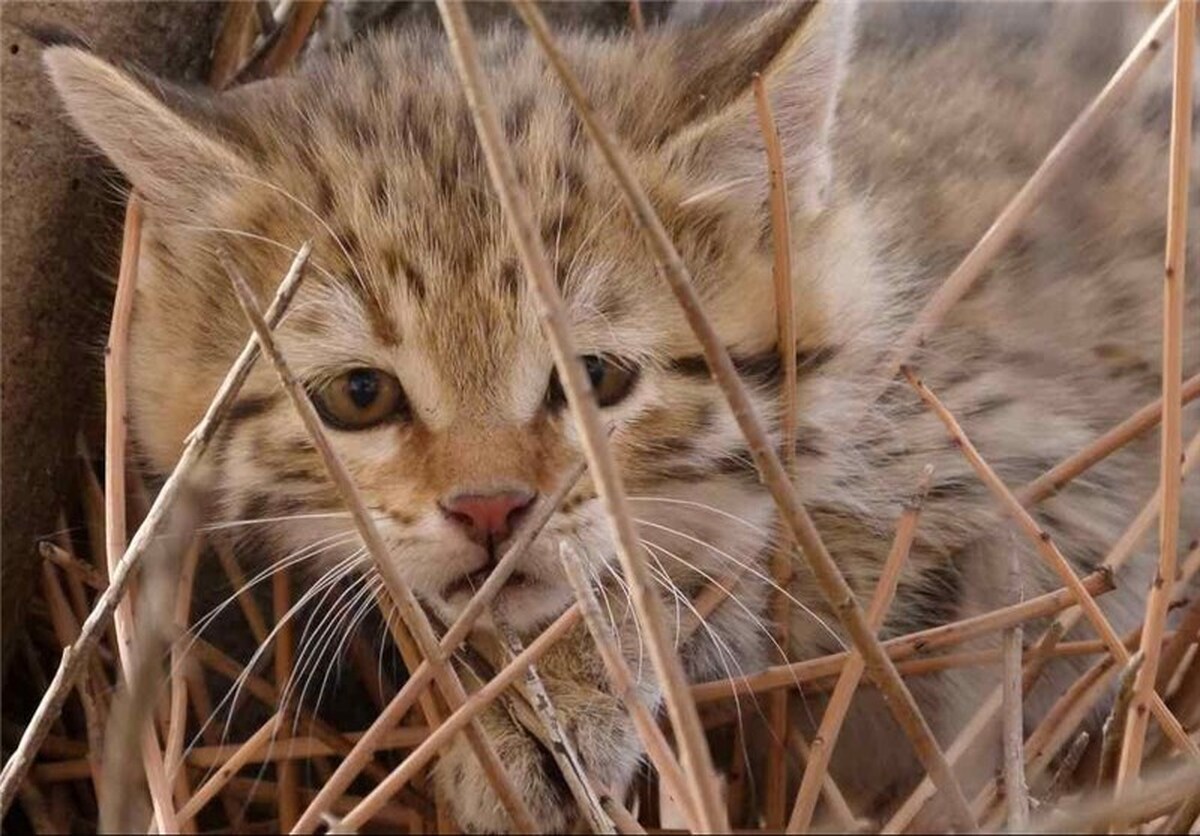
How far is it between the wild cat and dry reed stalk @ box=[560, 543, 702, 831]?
28 cm

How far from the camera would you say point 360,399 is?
56.5 inches

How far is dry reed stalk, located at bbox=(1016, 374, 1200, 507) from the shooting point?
1.41 metres

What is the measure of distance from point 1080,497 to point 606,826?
77cm

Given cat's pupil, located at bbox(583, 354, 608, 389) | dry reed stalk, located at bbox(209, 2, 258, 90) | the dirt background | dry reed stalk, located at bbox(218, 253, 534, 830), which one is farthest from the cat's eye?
dry reed stalk, located at bbox(209, 2, 258, 90)

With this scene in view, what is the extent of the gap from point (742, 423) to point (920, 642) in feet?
1.76

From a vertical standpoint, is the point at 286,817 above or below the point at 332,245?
below

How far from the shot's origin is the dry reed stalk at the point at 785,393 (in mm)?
1354

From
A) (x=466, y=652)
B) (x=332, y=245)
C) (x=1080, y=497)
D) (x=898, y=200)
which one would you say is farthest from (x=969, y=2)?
(x=466, y=652)

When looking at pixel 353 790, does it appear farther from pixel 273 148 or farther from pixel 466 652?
pixel 273 148

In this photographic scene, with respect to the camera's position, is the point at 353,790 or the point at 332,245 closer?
the point at 332,245

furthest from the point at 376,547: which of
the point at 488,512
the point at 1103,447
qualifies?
the point at 1103,447

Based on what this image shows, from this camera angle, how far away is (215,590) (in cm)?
177

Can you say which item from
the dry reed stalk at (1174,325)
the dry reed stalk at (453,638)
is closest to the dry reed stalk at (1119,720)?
the dry reed stalk at (1174,325)

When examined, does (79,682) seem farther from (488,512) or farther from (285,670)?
(488,512)
